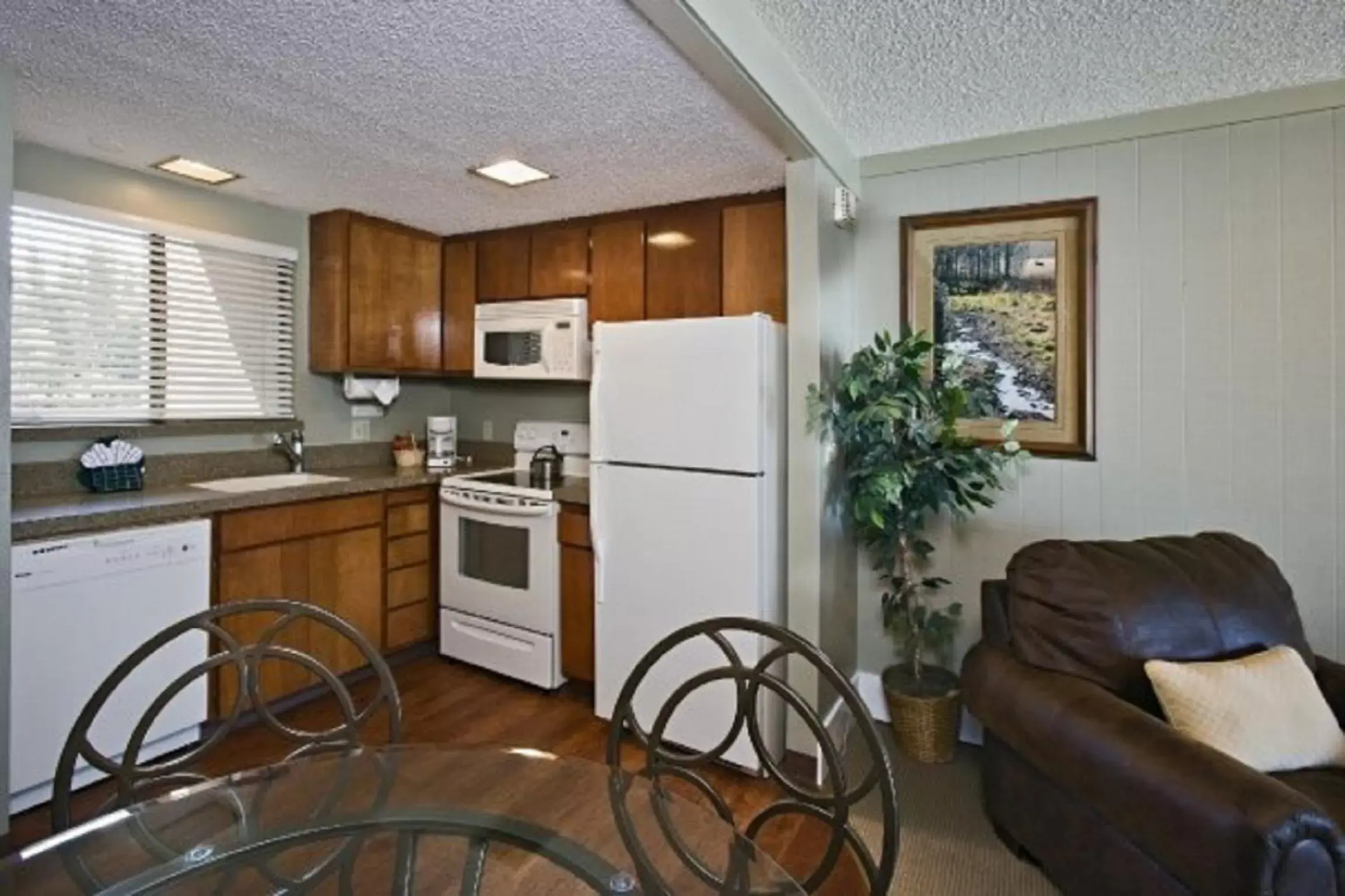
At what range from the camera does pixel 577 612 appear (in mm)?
2984

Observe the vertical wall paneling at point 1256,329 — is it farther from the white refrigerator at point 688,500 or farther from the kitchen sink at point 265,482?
the kitchen sink at point 265,482

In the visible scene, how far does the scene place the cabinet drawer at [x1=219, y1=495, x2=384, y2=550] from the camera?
103 inches

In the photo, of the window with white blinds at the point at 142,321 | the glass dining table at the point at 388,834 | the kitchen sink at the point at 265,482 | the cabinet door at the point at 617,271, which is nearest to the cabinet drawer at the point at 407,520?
the kitchen sink at the point at 265,482

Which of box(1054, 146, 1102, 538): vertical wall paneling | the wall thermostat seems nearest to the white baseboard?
box(1054, 146, 1102, 538): vertical wall paneling

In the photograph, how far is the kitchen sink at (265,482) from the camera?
112 inches

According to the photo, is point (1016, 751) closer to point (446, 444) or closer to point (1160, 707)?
point (1160, 707)

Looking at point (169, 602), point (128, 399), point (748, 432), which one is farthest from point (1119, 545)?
point (128, 399)

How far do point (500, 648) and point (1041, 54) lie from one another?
3.05 metres

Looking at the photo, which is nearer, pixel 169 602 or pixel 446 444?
pixel 169 602

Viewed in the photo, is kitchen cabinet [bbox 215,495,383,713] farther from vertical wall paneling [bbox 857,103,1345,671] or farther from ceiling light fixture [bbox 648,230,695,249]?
vertical wall paneling [bbox 857,103,1345,671]

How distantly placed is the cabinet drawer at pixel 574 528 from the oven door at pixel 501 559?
39 mm

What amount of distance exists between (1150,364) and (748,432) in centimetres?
145

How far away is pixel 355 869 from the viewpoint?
137cm

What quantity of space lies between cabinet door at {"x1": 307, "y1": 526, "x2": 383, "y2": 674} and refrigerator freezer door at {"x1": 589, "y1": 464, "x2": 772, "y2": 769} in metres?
1.07
